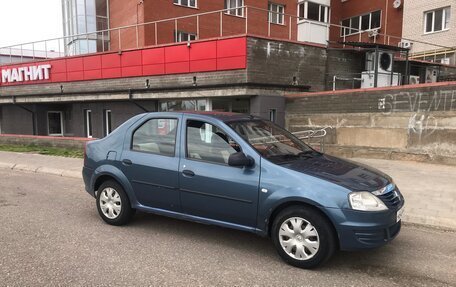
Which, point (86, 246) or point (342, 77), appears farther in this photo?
point (342, 77)

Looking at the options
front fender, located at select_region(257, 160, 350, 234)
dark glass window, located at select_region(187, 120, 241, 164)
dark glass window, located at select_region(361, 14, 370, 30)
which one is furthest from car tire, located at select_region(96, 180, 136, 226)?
dark glass window, located at select_region(361, 14, 370, 30)

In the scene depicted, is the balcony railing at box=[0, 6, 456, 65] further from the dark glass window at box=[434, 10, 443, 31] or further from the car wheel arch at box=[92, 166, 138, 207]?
the car wheel arch at box=[92, 166, 138, 207]

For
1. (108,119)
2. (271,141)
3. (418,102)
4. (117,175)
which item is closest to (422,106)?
(418,102)

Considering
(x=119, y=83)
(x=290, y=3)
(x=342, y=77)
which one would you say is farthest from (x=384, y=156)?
(x=290, y=3)

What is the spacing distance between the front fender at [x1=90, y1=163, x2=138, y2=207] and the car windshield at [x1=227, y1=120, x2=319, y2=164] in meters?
1.64

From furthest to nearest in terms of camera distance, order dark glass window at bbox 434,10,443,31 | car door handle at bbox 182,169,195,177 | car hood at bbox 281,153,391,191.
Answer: dark glass window at bbox 434,10,443,31
car door handle at bbox 182,169,195,177
car hood at bbox 281,153,391,191

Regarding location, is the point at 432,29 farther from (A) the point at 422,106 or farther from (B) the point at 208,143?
(B) the point at 208,143

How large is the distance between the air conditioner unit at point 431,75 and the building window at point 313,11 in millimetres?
8522

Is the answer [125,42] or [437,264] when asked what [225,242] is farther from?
[125,42]

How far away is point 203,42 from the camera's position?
13.8 m

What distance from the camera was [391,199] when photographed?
13.5ft

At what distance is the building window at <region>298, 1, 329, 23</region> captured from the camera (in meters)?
25.4

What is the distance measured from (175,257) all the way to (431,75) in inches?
744

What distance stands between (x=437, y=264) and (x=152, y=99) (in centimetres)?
1313
